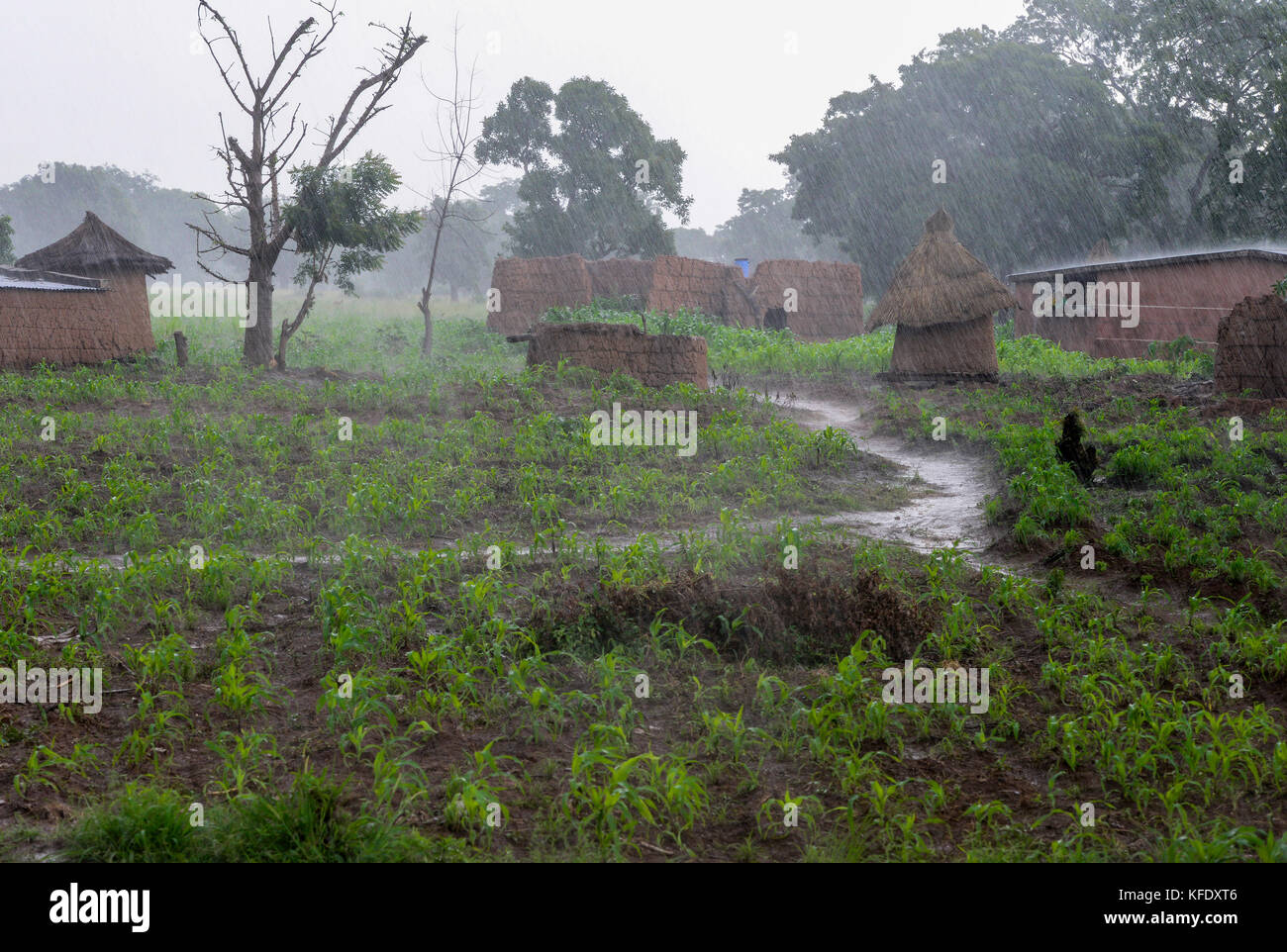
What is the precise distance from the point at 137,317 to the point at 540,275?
35.1ft

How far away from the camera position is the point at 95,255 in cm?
1797

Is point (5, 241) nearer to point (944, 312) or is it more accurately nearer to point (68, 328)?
point (68, 328)

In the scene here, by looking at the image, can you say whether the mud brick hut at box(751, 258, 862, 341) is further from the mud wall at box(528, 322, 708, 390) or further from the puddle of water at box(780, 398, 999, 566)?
the puddle of water at box(780, 398, 999, 566)

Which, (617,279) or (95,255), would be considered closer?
(95,255)

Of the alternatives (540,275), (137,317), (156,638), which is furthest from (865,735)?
(540,275)

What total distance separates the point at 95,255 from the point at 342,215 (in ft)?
16.4

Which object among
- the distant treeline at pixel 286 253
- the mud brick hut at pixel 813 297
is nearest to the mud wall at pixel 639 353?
the mud brick hut at pixel 813 297

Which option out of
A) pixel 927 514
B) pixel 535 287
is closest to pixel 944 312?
pixel 927 514

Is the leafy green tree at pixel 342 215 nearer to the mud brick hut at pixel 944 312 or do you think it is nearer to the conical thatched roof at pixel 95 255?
the conical thatched roof at pixel 95 255

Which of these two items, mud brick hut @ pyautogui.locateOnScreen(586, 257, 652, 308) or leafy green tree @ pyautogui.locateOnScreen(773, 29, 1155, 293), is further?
leafy green tree @ pyautogui.locateOnScreen(773, 29, 1155, 293)

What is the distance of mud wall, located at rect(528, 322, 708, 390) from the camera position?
570 inches

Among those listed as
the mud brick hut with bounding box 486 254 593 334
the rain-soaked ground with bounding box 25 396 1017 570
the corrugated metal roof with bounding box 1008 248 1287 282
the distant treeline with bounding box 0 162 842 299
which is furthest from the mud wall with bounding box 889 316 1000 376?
the distant treeline with bounding box 0 162 842 299

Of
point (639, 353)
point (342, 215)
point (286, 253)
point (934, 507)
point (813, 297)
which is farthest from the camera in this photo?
point (286, 253)
